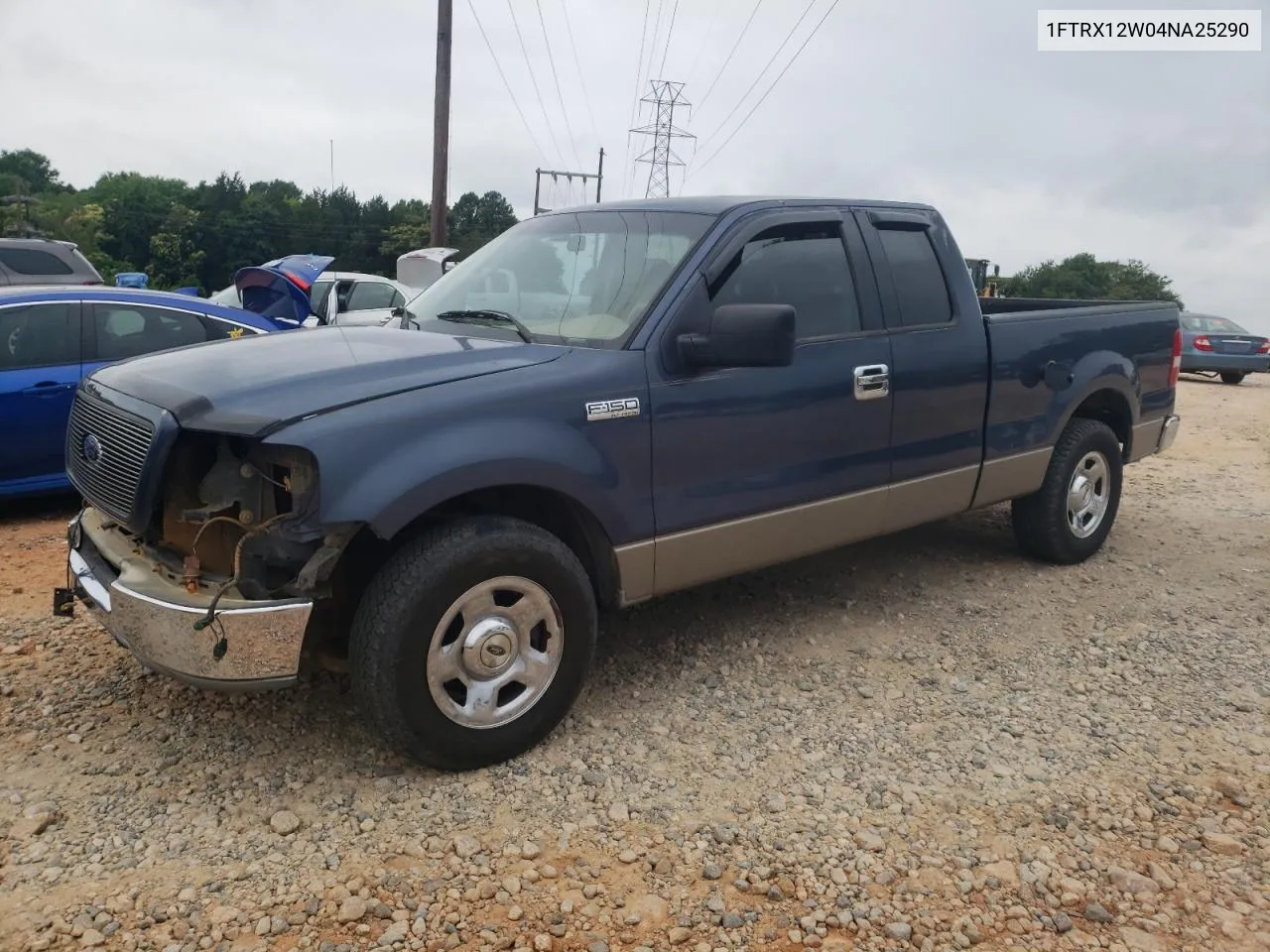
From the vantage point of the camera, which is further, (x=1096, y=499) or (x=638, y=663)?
(x=1096, y=499)

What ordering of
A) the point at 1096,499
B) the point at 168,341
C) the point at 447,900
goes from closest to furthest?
1. the point at 447,900
2. the point at 1096,499
3. the point at 168,341

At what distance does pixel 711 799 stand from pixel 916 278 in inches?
106

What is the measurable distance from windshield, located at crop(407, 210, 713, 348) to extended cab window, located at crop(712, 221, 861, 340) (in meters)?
0.24

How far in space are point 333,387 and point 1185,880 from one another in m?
2.92

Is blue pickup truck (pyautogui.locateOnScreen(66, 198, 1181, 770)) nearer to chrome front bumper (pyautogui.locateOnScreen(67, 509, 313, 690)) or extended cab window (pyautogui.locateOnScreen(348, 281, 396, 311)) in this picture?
chrome front bumper (pyautogui.locateOnScreen(67, 509, 313, 690))

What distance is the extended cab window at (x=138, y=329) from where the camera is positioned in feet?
21.4

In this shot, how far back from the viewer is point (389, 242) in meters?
72.3

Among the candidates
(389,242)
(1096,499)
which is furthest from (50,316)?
(389,242)

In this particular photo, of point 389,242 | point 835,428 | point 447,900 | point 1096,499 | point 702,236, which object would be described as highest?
point 389,242

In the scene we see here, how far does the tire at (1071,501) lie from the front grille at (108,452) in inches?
173

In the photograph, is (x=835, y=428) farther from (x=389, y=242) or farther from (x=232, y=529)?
(x=389, y=242)

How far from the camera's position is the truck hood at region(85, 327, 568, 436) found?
3.03 metres

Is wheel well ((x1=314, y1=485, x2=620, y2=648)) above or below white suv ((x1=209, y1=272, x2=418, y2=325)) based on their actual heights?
below

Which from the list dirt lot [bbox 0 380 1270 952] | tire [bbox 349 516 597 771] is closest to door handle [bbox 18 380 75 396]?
dirt lot [bbox 0 380 1270 952]
